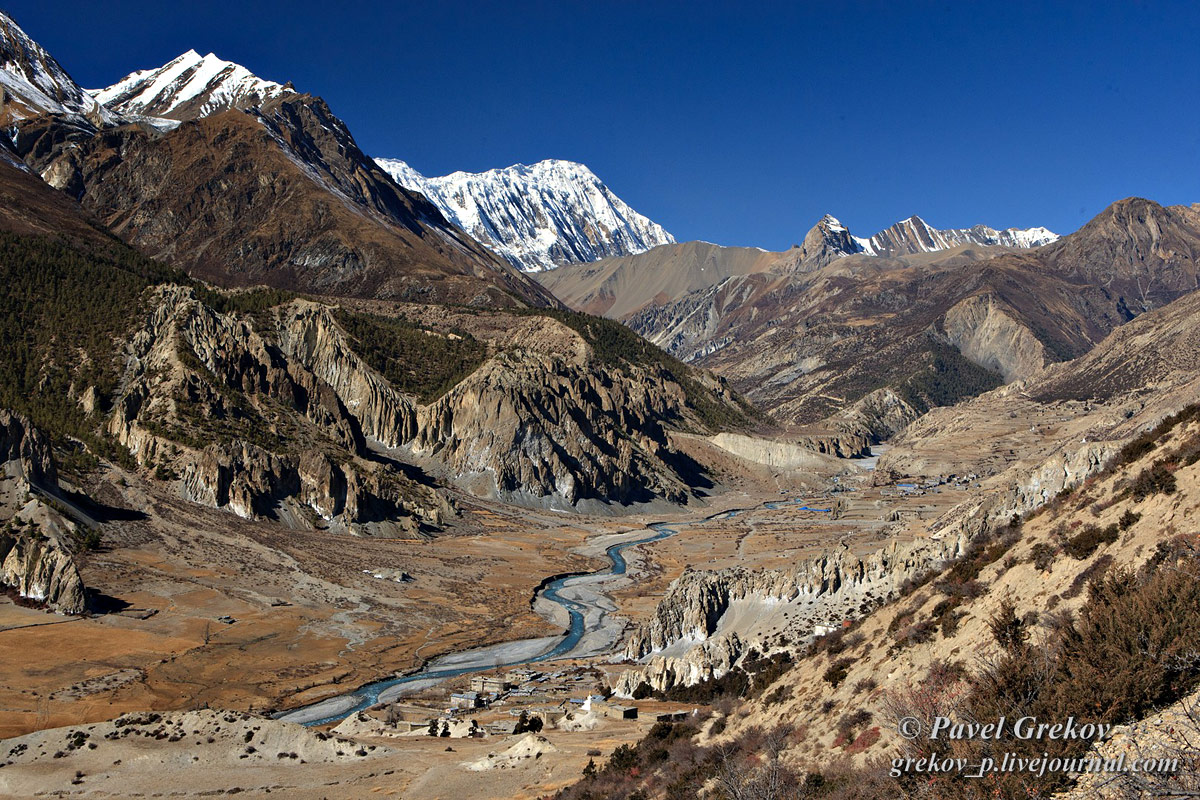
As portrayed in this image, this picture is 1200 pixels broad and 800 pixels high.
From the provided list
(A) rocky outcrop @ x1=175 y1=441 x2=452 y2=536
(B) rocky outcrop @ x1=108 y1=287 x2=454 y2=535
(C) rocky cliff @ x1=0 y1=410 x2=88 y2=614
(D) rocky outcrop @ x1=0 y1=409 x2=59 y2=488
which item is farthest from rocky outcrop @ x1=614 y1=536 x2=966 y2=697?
(B) rocky outcrop @ x1=108 y1=287 x2=454 y2=535

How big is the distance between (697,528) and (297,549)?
7197 centimetres

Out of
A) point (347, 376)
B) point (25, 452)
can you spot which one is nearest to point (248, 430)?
point (25, 452)

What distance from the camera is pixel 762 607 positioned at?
57.2 metres

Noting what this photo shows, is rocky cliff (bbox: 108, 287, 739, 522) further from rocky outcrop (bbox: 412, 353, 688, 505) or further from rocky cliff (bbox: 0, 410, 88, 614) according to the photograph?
rocky cliff (bbox: 0, 410, 88, 614)

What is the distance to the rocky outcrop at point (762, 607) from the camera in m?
50.2

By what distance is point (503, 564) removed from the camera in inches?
4525

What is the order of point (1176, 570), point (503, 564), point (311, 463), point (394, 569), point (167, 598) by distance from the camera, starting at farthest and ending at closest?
point (311, 463) < point (503, 564) < point (394, 569) < point (167, 598) < point (1176, 570)

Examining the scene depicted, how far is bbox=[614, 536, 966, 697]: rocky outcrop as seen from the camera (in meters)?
50.2

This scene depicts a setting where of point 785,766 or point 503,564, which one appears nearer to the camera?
point 785,766

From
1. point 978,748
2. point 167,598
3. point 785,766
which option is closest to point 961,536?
point 785,766

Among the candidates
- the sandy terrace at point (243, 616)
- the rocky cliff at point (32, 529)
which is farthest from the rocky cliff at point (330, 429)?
the rocky cliff at point (32, 529)

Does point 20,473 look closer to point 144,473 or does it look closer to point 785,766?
point 144,473

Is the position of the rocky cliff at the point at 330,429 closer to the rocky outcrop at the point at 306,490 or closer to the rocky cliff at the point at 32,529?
the rocky outcrop at the point at 306,490

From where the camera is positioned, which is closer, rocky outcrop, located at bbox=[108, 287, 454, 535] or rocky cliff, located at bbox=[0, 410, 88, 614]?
rocky cliff, located at bbox=[0, 410, 88, 614]
